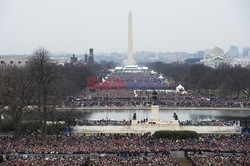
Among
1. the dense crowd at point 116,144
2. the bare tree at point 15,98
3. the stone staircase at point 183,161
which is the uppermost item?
the bare tree at point 15,98

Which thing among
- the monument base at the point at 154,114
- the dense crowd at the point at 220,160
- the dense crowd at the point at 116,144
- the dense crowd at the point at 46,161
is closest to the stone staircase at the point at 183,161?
the dense crowd at the point at 220,160

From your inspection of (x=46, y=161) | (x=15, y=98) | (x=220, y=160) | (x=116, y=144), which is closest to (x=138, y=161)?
(x=220, y=160)

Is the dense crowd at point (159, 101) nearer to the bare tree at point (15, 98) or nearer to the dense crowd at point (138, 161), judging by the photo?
the bare tree at point (15, 98)

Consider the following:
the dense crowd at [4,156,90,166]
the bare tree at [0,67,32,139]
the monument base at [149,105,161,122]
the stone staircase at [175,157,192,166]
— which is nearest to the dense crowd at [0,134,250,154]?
the stone staircase at [175,157,192,166]

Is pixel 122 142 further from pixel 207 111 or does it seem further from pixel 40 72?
pixel 207 111

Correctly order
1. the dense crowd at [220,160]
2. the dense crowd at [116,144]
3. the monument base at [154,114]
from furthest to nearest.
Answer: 1. the monument base at [154,114]
2. the dense crowd at [116,144]
3. the dense crowd at [220,160]

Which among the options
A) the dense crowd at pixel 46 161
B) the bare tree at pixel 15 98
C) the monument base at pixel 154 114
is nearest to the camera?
the dense crowd at pixel 46 161

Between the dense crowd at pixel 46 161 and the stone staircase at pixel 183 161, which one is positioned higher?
the dense crowd at pixel 46 161
